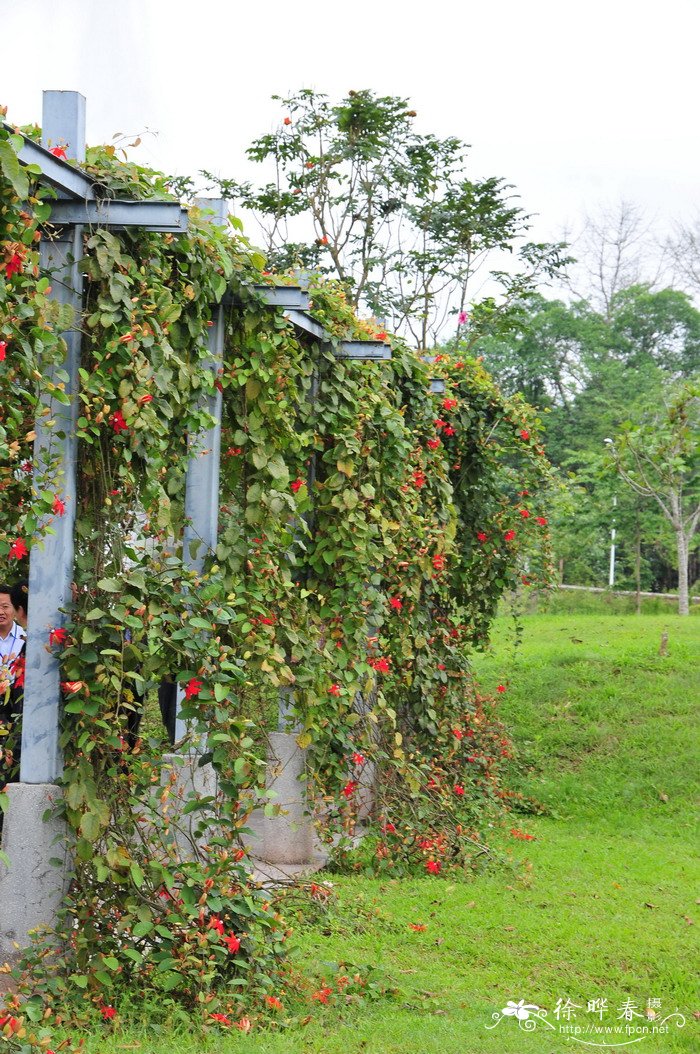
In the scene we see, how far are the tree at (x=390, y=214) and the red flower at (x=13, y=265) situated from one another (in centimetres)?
1084

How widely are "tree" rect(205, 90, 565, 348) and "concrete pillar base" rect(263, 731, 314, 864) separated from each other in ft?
28.6

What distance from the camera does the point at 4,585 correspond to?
4492mm

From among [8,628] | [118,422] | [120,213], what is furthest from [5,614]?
[120,213]

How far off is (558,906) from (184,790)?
93.0 inches

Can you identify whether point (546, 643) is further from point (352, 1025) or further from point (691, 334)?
point (691, 334)

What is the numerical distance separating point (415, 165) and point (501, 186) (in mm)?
1314

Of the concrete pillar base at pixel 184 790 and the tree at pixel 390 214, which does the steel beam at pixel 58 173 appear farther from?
the tree at pixel 390 214

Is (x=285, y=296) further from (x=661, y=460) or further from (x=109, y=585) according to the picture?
(x=661, y=460)

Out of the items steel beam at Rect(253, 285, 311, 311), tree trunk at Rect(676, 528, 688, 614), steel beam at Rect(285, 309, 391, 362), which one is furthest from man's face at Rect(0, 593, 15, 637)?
tree trunk at Rect(676, 528, 688, 614)

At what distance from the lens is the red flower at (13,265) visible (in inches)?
116

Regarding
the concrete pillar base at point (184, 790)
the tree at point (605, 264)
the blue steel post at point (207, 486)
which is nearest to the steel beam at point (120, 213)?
the blue steel post at point (207, 486)

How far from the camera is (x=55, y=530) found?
11.1 ft

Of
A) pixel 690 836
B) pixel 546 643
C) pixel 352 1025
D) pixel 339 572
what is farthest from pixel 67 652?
pixel 546 643

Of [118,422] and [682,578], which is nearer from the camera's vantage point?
[118,422]
